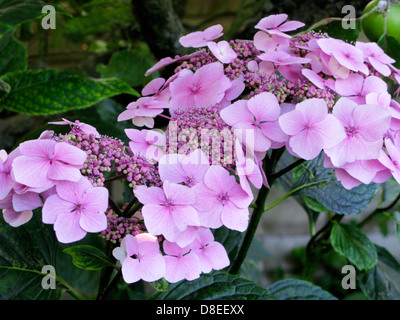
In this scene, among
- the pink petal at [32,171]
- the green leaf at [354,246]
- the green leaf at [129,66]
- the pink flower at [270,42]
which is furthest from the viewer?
the green leaf at [129,66]

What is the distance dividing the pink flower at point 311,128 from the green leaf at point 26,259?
0.29 metres

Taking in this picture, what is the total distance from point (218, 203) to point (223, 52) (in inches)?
5.9

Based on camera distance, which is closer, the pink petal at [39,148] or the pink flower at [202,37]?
the pink petal at [39,148]

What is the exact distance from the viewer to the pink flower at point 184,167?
328 millimetres

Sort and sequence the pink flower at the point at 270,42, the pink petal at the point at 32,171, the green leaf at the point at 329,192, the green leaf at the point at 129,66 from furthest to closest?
1. the green leaf at the point at 129,66
2. the green leaf at the point at 329,192
3. the pink flower at the point at 270,42
4. the pink petal at the point at 32,171

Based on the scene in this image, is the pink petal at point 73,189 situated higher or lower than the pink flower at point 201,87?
lower

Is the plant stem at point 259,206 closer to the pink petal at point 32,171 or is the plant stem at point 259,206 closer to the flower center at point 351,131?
the flower center at point 351,131

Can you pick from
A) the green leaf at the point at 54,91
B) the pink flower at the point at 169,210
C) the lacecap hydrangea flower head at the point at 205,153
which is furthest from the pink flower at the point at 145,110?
the green leaf at the point at 54,91

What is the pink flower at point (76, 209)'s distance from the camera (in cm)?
31

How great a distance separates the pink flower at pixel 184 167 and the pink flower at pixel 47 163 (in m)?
0.06

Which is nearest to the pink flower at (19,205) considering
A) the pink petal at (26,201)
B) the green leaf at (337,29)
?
the pink petal at (26,201)

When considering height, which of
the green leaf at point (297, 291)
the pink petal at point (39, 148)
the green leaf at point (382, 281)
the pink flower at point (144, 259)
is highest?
the pink petal at point (39, 148)

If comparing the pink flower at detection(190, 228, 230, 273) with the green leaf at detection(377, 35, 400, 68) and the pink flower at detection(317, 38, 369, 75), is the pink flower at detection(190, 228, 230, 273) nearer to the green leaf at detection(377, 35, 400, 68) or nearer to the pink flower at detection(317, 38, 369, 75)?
the pink flower at detection(317, 38, 369, 75)

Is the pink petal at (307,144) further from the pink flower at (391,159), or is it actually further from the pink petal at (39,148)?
the pink petal at (39,148)
